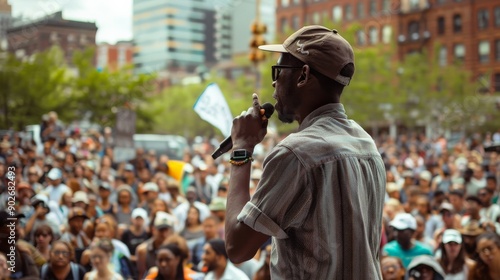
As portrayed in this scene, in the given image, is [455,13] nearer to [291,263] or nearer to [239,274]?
[239,274]

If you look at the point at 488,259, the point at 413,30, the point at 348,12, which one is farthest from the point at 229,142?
the point at 348,12

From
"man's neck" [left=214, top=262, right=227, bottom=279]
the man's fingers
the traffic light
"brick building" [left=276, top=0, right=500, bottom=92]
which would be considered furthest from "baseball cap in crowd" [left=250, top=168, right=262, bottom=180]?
"brick building" [left=276, top=0, right=500, bottom=92]

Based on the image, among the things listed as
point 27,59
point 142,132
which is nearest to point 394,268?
point 27,59

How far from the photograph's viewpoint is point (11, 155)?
9.58 m

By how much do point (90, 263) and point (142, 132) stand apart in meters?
25.3

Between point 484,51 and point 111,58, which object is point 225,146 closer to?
point 111,58

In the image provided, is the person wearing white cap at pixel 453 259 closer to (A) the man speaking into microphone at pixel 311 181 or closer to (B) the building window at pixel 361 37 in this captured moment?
(A) the man speaking into microphone at pixel 311 181

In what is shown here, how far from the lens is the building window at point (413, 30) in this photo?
60156mm

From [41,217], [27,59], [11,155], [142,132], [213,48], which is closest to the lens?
[41,217]

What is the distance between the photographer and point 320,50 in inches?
98.7

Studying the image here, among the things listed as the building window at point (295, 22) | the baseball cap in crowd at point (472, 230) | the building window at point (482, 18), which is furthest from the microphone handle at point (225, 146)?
the building window at point (295, 22)

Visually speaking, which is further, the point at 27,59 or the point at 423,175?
the point at 27,59

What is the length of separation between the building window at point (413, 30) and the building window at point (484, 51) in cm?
546

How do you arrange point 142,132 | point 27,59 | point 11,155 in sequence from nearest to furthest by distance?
point 11,155, point 27,59, point 142,132
